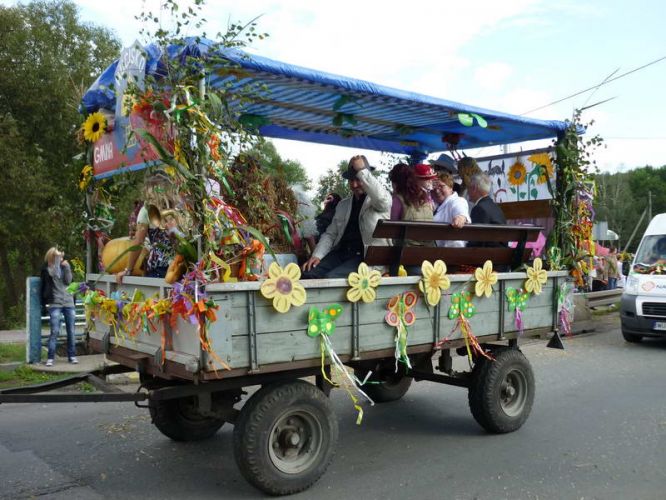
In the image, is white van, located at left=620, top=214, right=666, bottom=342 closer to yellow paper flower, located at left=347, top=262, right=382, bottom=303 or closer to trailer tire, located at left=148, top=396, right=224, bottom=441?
yellow paper flower, located at left=347, top=262, right=382, bottom=303

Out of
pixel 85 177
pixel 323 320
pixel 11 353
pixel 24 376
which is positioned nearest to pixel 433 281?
pixel 323 320

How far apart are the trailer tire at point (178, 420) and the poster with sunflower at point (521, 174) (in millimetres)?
4004

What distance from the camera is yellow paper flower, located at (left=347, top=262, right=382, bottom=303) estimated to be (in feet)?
13.5

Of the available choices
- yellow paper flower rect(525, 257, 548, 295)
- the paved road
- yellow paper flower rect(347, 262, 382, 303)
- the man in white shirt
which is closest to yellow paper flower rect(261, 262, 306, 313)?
yellow paper flower rect(347, 262, 382, 303)

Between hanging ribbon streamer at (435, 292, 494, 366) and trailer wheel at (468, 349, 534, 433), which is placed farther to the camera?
trailer wheel at (468, 349, 534, 433)

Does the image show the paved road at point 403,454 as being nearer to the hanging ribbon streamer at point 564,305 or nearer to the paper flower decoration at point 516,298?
the hanging ribbon streamer at point 564,305

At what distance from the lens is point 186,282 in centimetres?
352

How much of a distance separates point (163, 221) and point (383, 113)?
8.87ft

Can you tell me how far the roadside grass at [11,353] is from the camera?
881 cm

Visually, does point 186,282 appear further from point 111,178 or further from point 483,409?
point 483,409

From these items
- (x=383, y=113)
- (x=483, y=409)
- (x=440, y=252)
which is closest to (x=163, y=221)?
(x=440, y=252)

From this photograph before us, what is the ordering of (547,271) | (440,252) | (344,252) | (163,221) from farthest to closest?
(547,271)
(344,252)
(440,252)
(163,221)

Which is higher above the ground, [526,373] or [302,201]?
[302,201]

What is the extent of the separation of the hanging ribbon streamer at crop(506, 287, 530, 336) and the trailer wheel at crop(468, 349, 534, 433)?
0.29m
